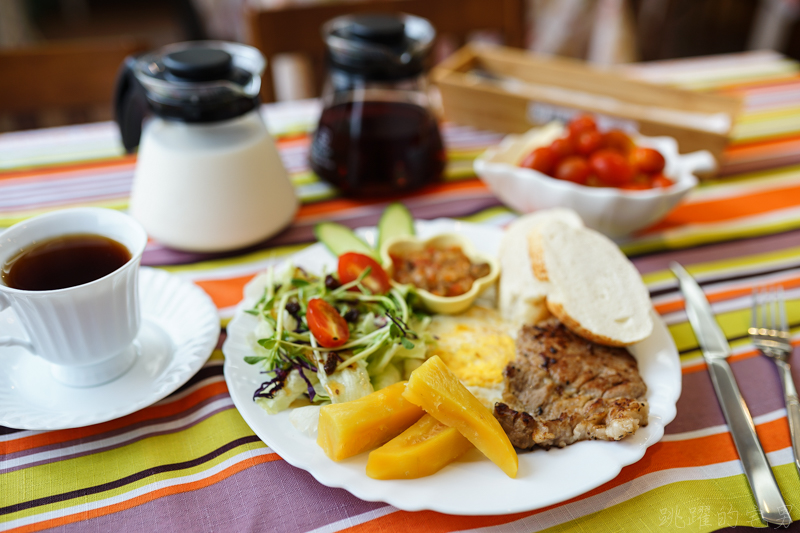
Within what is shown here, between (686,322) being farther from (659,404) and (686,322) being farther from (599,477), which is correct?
(599,477)

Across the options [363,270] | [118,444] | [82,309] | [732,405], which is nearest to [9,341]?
[82,309]

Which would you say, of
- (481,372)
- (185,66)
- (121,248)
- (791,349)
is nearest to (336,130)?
(185,66)

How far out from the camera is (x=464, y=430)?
106 centimetres

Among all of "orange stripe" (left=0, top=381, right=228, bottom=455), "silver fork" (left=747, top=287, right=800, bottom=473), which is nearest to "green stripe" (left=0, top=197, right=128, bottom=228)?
"orange stripe" (left=0, top=381, right=228, bottom=455)

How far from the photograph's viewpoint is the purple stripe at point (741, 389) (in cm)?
123

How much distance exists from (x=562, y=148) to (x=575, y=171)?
11cm

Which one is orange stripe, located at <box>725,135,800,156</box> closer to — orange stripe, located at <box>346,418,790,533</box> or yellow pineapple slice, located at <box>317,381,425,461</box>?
orange stripe, located at <box>346,418,790,533</box>

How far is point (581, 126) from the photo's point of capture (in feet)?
6.47

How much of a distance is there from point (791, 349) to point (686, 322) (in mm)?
241

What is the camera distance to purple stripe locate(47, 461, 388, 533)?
102 cm

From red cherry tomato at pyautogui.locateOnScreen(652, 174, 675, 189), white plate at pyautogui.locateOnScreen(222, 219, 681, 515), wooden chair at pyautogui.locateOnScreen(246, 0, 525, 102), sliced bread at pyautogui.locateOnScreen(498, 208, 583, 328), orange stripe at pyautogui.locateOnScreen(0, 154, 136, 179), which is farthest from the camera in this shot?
wooden chair at pyautogui.locateOnScreen(246, 0, 525, 102)

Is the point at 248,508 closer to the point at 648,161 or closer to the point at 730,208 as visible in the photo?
the point at 648,161

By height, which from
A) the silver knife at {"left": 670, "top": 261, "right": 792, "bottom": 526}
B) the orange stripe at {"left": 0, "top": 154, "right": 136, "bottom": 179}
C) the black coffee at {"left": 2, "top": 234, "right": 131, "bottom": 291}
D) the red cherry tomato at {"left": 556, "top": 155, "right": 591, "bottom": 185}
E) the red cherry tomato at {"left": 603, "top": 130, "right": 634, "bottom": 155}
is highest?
the black coffee at {"left": 2, "top": 234, "right": 131, "bottom": 291}

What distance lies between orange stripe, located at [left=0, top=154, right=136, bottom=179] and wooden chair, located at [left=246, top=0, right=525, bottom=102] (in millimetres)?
867
